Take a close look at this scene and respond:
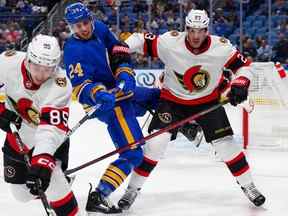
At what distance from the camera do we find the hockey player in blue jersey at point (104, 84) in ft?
10.8

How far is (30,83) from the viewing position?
2.71m

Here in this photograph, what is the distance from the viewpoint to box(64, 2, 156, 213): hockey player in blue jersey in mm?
3305

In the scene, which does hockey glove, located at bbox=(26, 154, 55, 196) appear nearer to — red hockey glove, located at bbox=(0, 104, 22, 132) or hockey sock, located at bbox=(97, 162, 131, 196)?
red hockey glove, located at bbox=(0, 104, 22, 132)

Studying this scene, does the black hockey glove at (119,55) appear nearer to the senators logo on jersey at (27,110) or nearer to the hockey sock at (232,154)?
the hockey sock at (232,154)

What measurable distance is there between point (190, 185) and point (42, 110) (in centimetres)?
177

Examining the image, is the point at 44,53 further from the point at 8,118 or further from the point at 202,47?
the point at 202,47

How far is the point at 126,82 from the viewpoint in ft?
11.2

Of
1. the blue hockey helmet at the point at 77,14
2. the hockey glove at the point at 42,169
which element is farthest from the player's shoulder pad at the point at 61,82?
the blue hockey helmet at the point at 77,14

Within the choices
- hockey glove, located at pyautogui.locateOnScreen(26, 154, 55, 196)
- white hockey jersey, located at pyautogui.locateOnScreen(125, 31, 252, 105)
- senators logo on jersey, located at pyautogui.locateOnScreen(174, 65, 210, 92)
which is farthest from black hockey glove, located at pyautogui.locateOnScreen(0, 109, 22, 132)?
senators logo on jersey, located at pyautogui.locateOnScreen(174, 65, 210, 92)

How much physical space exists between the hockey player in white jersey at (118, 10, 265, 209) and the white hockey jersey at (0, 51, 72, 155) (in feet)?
2.73

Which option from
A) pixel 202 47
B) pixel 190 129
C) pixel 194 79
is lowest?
pixel 190 129

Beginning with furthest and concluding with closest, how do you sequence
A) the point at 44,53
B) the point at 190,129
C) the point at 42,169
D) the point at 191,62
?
the point at 190,129, the point at 191,62, the point at 44,53, the point at 42,169

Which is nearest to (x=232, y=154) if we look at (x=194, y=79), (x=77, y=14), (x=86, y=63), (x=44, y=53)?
(x=194, y=79)

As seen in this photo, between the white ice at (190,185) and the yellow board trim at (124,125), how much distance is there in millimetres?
407
